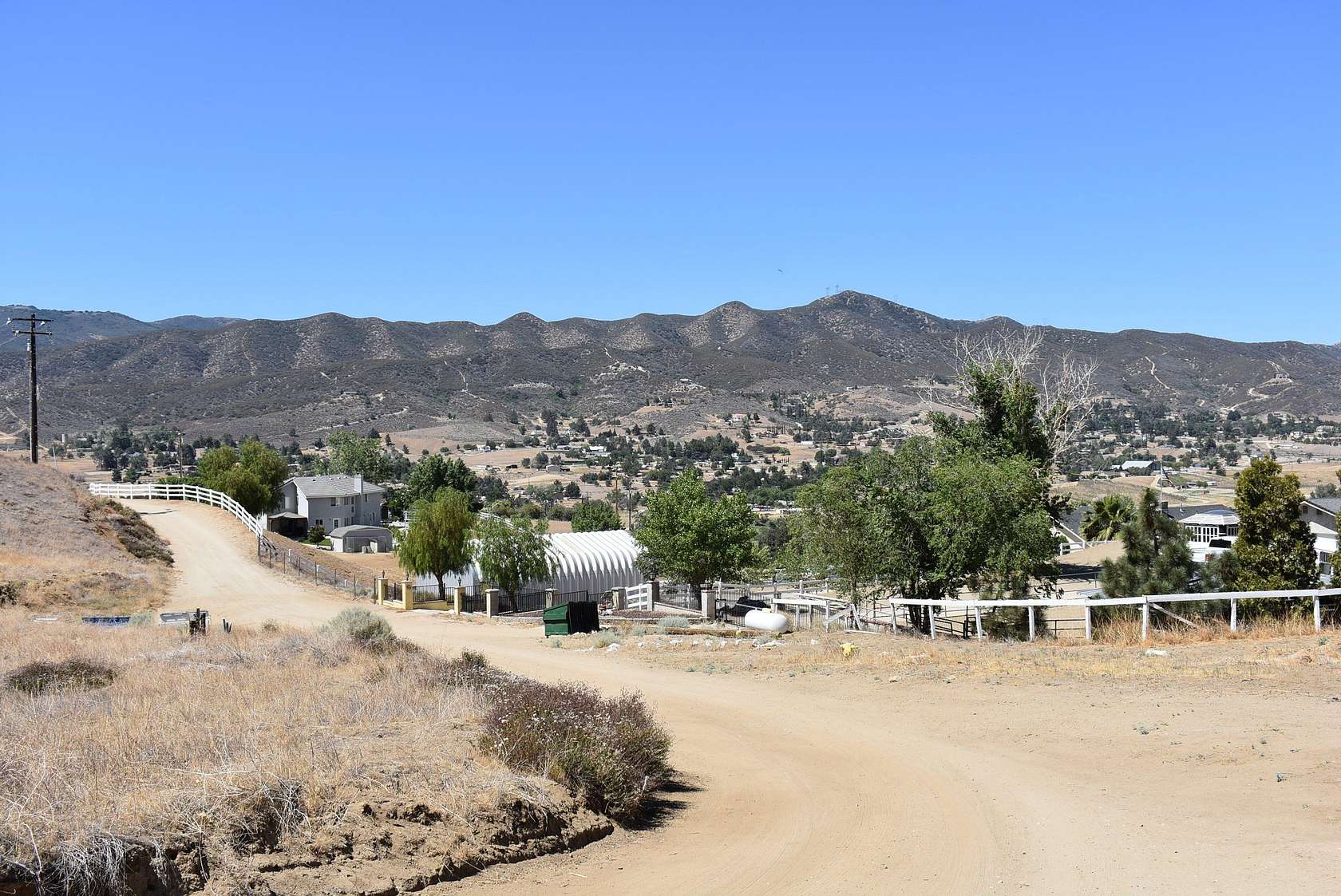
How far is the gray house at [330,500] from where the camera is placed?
89.8 m

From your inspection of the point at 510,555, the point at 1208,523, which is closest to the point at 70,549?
the point at 510,555

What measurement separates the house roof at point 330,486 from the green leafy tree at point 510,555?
49.5 metres

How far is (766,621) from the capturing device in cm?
2908

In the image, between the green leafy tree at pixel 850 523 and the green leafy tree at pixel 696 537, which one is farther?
the green leafy tree at pixel 696 537

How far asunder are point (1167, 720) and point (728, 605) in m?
26.6

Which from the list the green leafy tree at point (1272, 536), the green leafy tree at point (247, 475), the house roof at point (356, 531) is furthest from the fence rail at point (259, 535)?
the green leafy tree at point (1272, 536)

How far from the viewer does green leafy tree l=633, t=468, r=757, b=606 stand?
152ft

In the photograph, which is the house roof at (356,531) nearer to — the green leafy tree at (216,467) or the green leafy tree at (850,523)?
the green leafy tree at (216,467)

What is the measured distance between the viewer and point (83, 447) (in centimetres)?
14962

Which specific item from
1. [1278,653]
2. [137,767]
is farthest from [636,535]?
[137,767]

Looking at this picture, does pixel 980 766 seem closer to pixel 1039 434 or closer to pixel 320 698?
pixel 320 698

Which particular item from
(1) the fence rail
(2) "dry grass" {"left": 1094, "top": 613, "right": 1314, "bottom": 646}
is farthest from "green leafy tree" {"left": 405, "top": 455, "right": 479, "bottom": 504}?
(2) "dry grass" {"left": 1094, "top": 613, "right": 1314, "bottom": 646}

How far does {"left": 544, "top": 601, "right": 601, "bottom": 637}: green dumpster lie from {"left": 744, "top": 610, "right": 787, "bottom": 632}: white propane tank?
418 centimetres

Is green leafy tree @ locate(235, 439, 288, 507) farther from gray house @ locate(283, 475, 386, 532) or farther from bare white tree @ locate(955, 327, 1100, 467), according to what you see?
bare white tree @ locate(955, 327, 1100, 467)
